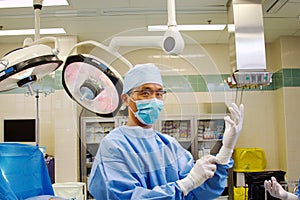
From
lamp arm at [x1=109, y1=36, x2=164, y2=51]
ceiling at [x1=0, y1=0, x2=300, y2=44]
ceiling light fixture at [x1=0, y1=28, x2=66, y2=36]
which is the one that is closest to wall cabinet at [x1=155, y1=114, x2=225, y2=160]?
lamp arm at [x1=109, y1=36, x2=164, y2=51]

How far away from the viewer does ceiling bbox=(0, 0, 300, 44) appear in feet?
12.1

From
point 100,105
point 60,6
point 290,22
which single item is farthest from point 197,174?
point 290,22

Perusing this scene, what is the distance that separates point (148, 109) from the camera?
4.37 feet

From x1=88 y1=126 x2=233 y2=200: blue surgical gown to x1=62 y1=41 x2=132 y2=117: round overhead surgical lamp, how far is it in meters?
0.13

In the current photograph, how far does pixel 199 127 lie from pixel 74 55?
53 centimetres

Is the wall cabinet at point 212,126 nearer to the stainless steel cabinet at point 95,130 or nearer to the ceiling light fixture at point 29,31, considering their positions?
the stainless steel cabinet at point 95,130

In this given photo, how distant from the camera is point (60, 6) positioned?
3.73 m

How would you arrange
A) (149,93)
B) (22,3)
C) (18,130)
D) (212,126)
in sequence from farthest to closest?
(18,130) → (22,3) → (149,93) → (212,126)

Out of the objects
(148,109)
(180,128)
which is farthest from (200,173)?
(148,109)

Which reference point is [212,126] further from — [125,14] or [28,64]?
[125,14]

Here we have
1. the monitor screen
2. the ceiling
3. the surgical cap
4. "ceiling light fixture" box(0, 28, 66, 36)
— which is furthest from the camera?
the monitor screen

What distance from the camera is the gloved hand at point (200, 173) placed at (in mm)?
1194

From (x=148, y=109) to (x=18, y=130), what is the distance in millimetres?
3952

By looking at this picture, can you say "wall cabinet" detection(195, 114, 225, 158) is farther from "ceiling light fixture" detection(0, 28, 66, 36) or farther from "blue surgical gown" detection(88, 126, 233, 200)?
"ceiling light fixture" detection(0, 28, 66, 36)
